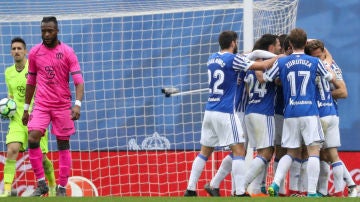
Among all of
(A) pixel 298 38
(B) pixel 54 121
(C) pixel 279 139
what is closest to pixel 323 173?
(C) pixel 279 139

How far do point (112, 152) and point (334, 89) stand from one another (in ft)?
14.8

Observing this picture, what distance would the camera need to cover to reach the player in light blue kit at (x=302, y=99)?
11859 millimetres

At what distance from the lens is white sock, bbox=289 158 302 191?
1259cm

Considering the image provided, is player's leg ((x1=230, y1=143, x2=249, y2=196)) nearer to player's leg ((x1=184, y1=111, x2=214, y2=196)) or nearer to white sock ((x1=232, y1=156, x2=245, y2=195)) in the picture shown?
white sock ((x1=232, y1=156, x2=245, y2=195))

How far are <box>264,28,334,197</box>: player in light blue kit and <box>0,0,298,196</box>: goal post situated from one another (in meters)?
3.89

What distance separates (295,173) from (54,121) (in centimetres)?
268

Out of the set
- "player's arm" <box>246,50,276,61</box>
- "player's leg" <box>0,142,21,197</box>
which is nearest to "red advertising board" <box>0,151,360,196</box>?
"player's leg" <box>0,142,21,197</box>

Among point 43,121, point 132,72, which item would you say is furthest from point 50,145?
point 43,121

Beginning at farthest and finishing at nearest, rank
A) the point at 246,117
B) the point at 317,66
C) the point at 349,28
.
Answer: the point at 349,28
the point at 246,117
the point at 317,66

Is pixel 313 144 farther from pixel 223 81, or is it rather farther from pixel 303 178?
pixel 223 81

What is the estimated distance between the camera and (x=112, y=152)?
16.1 meters

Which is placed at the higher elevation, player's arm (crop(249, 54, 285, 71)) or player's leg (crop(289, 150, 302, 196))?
player's arm (crop(249, 54, 285, 71))

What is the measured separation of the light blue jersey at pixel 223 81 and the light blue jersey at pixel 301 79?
0.53 metres

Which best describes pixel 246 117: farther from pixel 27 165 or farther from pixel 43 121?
pixel 27 165
